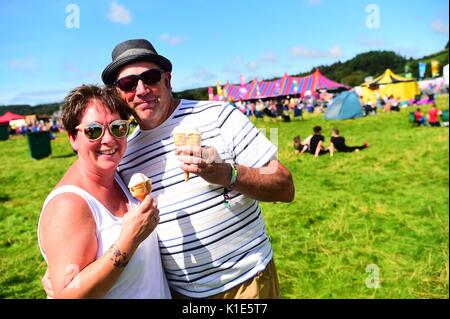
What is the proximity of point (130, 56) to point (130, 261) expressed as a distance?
103 centimetres

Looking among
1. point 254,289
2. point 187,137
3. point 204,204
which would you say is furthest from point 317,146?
point 187,137

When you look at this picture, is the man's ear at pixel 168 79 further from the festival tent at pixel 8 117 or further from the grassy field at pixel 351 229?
the grassy field at pixel 351 229

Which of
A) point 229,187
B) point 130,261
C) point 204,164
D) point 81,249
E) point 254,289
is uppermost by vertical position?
point 204,164

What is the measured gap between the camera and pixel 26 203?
852cm

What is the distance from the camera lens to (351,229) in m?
5.39

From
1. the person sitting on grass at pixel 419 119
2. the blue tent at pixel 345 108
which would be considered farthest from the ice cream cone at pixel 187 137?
the blue tent at pixel 345 108

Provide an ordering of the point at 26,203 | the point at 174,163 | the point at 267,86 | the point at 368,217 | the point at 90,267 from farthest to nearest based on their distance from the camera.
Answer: the point at 267,86
the point at 26,203
the point at 368,217
the point at 174,163
the point at 90,267

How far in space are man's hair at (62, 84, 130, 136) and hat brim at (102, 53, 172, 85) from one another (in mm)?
150

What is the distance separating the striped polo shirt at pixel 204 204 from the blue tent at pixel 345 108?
20.7 meters

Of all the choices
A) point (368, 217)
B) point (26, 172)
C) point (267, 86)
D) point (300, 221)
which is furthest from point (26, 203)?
point (267, 86)

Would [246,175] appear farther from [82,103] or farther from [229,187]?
[82,103]
